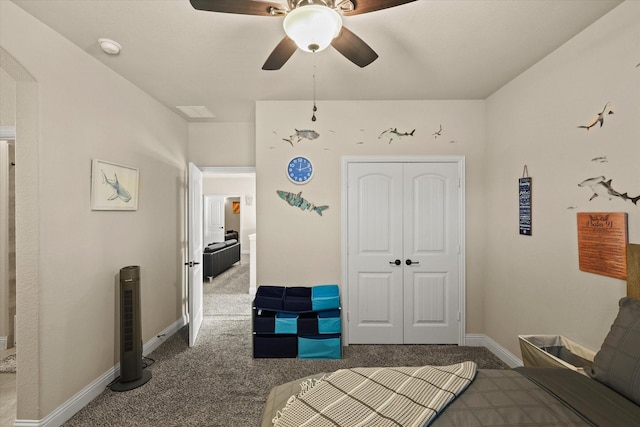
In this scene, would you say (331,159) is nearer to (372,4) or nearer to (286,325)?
(286,325)

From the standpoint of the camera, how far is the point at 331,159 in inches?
139

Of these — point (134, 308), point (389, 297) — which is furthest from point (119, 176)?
point (389, 297)

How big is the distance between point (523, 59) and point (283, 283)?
3.13 metres

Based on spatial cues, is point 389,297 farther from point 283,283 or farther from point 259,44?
point 259,44

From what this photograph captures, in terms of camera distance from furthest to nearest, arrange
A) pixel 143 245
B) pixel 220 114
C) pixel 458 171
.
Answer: pixel 220 114 → pixel 458 171 → pixel 143 245

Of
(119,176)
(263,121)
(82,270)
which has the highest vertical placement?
(263,121)

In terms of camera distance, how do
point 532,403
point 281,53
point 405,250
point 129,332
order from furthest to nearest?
point 405,250 → point 129,332 → point 281,53 → point 532,403

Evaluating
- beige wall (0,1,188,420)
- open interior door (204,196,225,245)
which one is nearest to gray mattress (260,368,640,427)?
beige wall (0,1,188,420)

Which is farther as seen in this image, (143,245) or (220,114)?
(220,114)

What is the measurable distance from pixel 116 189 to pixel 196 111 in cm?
149

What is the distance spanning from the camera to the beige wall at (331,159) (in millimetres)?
3502

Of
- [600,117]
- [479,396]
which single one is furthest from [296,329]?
[600,117]

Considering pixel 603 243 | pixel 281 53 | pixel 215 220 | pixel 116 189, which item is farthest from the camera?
pixel 215 220

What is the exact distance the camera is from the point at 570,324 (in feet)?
7.52
